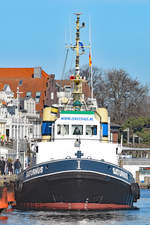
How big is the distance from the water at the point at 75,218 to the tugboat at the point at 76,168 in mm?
901

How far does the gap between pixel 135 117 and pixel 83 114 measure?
82915mm

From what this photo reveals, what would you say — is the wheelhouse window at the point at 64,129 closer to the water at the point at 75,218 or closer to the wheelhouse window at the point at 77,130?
the wheelhouse window at the point at 77,130

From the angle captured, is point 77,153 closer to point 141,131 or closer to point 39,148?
point 39,148

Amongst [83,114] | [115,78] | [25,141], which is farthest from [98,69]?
[83,114]

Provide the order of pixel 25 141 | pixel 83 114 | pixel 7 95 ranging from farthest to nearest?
pixel 7 95
pixel 25 141
pixel 83 114

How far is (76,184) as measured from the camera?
46438mm

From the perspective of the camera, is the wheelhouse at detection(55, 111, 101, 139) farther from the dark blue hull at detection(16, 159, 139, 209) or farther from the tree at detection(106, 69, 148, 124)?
the tree at detection(106, 69, 148, 124)

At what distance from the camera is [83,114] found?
51.1 meters

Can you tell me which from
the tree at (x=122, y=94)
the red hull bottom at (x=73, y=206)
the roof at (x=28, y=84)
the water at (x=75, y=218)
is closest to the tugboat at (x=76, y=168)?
the red hull bottom at (x=73, y=206)

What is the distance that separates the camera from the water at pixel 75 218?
43438mm

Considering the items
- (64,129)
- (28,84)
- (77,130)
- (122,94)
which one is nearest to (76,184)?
(77,130)

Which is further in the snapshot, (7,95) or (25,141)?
(7,95)

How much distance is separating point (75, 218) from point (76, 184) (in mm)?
2362

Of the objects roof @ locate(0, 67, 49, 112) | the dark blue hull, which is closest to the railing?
roof @ locate(0, 67, 49, 112)
